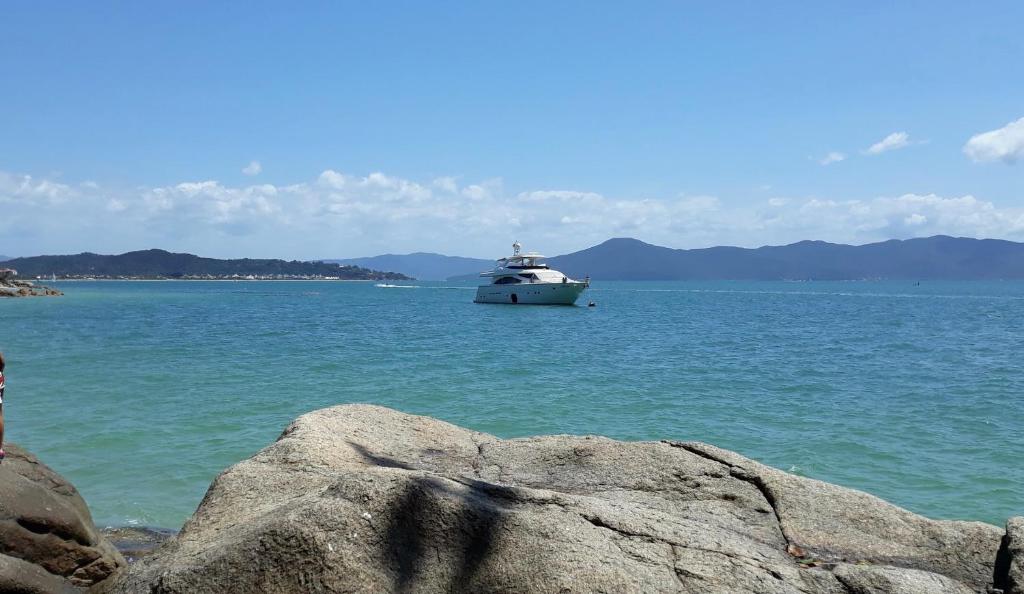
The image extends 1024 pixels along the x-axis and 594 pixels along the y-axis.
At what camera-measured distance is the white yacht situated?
69250 millimetres

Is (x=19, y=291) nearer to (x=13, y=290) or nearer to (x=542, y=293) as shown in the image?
(x=13, y=290)

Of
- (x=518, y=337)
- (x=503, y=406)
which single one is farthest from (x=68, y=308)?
(x=503, y=406)

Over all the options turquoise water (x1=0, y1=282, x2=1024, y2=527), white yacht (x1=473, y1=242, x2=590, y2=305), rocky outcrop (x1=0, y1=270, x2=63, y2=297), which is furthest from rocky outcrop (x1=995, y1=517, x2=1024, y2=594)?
rocky outcrop (x1=0, y1=270, x2=63, y2=297)

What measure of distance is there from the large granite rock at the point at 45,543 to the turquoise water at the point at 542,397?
12.9 ft

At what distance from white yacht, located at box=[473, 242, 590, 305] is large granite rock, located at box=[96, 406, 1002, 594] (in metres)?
62.8

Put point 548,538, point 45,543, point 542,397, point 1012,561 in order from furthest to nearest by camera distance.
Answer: point 542,397 → point 45,543 → point 1012,561 → point 548,538

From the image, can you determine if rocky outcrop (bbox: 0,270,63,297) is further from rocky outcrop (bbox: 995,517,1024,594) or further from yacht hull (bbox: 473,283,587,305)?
rocky outcrop (bbox: 995,517,1024,594)

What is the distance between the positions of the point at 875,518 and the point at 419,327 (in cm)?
4251

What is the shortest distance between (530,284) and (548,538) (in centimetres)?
6628

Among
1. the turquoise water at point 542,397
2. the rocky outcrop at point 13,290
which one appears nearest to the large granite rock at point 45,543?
the turquoise water at point 542,397

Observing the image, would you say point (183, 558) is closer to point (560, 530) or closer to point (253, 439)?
point (560, 530)

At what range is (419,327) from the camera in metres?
46.7

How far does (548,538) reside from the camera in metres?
3.78

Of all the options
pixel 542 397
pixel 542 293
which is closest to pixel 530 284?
pixel 542 293
